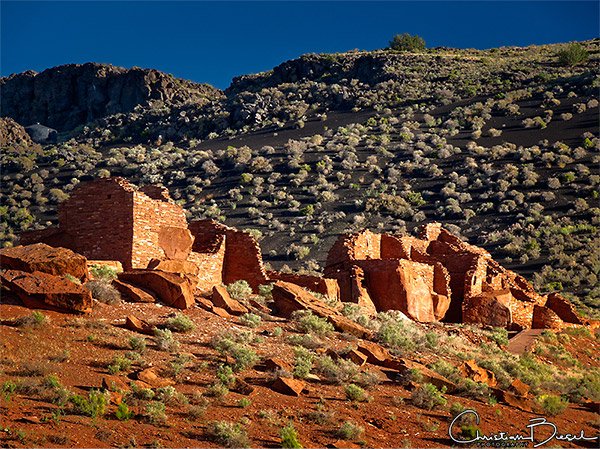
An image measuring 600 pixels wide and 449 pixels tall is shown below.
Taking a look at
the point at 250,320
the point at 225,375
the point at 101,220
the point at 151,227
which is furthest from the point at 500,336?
the point at 225,375

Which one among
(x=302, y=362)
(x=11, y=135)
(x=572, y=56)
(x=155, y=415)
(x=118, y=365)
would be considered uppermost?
(x=572, y=56)

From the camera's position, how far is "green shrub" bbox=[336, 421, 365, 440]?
13.8 m

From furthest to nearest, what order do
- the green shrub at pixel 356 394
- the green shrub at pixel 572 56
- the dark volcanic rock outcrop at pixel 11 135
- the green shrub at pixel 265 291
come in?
the green shrub at pixel 572 56
the dark volcanic rock outcrop at pixel 11 135
the green shrub at pixel 265 291
the green shrub at pixel 356 394

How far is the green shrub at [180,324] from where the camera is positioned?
1694 cm

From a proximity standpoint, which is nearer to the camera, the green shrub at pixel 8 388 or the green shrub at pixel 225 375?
the green shrub at pixel 8 388

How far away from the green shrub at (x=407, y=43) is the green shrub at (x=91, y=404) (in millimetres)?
102304

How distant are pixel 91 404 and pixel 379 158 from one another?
193 feet

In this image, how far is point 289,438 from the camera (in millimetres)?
13047

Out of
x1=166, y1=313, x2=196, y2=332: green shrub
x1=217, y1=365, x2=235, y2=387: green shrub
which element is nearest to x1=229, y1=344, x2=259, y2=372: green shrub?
x1=217, y1=365, x2=235, y2=387: green shrub

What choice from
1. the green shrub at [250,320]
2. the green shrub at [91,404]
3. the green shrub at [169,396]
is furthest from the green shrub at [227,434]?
the green shrub at [250,320]

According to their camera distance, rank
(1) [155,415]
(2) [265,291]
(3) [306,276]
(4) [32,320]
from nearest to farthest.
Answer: (1) [155,415] → (4) [32,320] → (2) [265,291] → (3) [306,276]

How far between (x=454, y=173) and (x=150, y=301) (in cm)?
4886

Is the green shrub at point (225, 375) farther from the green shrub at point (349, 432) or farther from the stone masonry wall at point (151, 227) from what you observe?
the stone masonry wall at point (151, 227)
